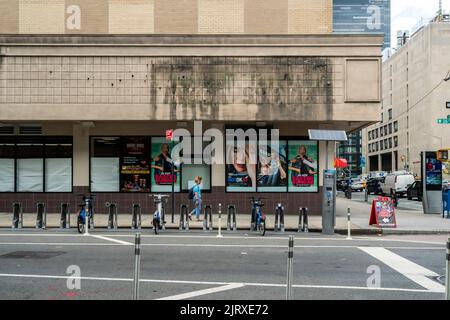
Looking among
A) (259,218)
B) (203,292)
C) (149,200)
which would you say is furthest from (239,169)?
(203,292)

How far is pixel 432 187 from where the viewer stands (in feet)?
77.8

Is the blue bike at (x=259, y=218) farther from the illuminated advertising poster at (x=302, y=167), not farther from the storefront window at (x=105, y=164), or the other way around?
the storefront window at (x=105, y=164)

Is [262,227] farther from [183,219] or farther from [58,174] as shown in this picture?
[58,174]

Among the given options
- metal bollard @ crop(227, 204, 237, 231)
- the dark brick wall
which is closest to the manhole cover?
Result: metal bollard @ crop(227, 204, 237, 231)

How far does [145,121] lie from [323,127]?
24.0 ft

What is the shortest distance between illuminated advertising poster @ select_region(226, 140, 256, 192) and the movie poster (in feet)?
11.1

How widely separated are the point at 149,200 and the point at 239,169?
3915 mm

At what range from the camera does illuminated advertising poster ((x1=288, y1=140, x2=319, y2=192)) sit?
21250 mm

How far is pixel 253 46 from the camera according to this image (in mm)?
20312

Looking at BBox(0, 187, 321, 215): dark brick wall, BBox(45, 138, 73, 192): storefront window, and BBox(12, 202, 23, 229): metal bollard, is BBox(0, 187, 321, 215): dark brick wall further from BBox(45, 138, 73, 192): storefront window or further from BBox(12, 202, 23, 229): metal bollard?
BBox(12, 202, 23, 229): metal bollard

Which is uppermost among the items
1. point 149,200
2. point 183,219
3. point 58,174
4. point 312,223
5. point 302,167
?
point 302,167
